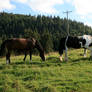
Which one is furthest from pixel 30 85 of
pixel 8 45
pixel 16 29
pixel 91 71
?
pixel 16 29

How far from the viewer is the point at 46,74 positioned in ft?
28.0

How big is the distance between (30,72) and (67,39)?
242 inches

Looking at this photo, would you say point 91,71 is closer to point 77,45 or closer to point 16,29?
point 77,45

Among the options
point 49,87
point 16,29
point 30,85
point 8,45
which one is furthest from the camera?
point 16,29

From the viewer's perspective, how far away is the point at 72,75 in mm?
Answer: 8320

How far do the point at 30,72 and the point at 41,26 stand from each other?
19134 cm

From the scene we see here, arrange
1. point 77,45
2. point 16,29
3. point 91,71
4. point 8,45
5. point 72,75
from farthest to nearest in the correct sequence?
point 16,29, point 77,45, point 8,45, point 91,71, point 72,75

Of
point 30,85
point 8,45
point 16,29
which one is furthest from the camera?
point 16,29

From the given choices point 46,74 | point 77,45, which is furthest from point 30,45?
point 46,74

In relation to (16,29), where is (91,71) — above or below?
below

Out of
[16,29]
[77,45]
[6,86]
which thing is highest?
[16,29]

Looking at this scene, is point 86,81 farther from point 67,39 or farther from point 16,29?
point 16,29

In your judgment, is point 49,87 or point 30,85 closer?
point 49,87

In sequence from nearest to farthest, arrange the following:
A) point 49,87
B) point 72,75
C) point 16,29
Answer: point 49,87
point 72,75
point 16,29
